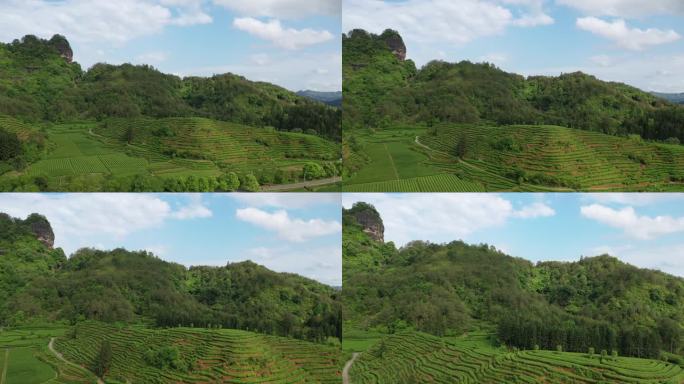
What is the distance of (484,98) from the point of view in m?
10.1

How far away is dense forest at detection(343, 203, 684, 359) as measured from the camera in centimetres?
973

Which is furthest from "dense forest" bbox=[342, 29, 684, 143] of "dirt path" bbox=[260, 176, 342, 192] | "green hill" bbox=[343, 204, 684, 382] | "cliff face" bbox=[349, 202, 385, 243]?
"green hill" bbox=[343, 204, 684, 382]

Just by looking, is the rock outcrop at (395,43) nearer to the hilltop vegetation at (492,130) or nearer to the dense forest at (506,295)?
the hilltop vegetation at (492,130)

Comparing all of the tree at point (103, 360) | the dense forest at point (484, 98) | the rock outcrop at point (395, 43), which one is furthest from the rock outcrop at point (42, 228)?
the rock outcrop at point (395, 43)

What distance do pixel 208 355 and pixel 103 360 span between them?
1.94 meters

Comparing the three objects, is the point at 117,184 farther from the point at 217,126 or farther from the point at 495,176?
the point at 495,176

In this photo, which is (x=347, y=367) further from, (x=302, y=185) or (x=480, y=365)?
(x=302, y=185)

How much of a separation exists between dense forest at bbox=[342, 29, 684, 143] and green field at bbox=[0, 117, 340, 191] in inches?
47.3

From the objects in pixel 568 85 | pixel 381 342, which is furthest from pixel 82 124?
pixel 568 85

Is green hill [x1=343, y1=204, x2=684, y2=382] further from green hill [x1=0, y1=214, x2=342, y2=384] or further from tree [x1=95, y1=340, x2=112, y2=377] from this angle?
tree [x1=95, y1=340, x2=112, y2=377]

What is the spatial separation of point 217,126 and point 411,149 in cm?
365

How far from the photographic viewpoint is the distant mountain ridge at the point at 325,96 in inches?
396

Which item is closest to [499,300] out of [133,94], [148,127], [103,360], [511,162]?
[511,162]

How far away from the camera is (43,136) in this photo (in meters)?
9.80
